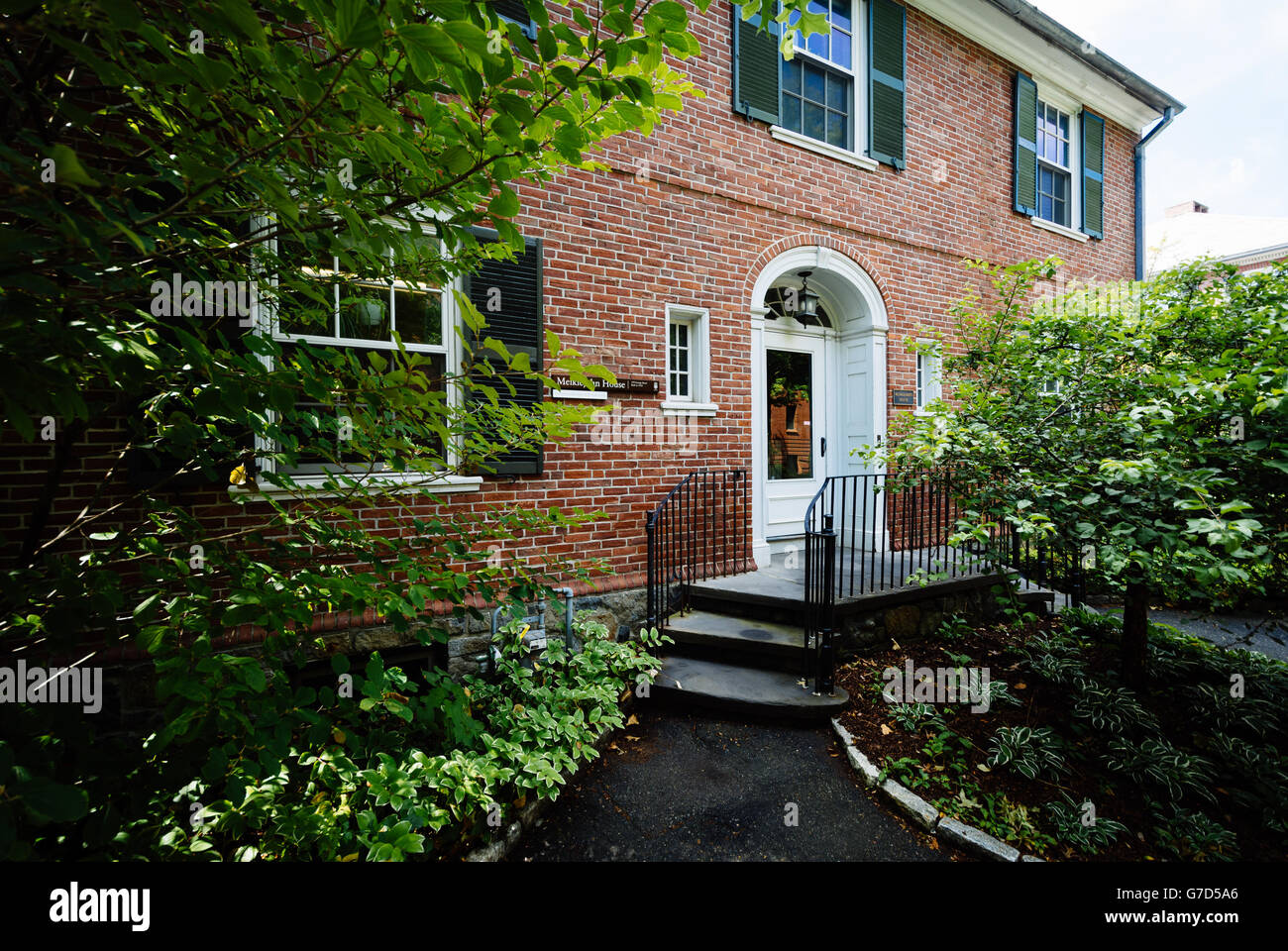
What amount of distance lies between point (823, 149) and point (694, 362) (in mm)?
2797

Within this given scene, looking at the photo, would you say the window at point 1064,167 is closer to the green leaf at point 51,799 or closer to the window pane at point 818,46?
the window pane at point 818,46

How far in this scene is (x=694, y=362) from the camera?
523 centimetres

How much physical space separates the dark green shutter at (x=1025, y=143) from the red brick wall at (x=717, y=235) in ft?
0.80

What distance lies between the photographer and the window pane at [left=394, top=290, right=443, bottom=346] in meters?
3.93

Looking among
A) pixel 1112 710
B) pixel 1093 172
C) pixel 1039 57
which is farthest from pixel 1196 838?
pixel 1093 172

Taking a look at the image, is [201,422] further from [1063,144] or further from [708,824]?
[1063,144]

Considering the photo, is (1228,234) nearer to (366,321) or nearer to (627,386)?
(627,386)

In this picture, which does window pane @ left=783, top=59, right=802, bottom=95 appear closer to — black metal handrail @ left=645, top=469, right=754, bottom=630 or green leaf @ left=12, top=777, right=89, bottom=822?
black metal handrail @ left=645, top=469, right=754, bottom=630

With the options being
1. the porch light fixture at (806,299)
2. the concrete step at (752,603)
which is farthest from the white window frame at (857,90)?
the concrete step at (752,603)

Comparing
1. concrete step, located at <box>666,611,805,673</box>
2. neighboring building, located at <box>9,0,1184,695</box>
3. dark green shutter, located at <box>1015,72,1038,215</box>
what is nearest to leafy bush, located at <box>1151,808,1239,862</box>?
concrete step, located at <box>666,611,805,673</box>

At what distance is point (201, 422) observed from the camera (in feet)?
7.42

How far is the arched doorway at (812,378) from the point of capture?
230 inches

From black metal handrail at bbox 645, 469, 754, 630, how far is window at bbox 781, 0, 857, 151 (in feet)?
12.7

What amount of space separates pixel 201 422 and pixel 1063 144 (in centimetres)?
1099
